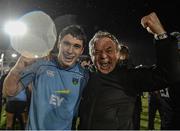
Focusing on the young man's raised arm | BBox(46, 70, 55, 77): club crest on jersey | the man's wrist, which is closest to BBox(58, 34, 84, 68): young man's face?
BBox(46, 70, 55, 77): club crest on jersey

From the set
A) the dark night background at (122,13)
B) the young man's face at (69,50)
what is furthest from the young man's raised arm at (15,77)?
the dark night background at (122,13)

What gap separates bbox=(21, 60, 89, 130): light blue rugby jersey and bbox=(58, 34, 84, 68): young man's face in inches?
3.2

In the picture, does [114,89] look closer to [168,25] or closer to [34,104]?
[34,104]

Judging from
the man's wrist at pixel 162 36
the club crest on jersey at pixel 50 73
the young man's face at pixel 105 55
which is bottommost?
the club crest on jersey at pixel 50 73

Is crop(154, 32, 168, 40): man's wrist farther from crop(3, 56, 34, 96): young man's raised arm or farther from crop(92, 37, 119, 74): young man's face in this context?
crop(3, 56, 34, 96): young man's raised arm

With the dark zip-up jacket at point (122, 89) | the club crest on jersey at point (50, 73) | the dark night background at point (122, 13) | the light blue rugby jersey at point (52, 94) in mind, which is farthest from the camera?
the dark night background at point (122, 13)

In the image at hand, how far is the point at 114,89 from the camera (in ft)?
10.1

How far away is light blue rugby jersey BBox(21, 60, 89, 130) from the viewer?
3213 millimetres

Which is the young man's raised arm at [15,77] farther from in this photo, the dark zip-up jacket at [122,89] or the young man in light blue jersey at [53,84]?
the dark zip-up jacket at [122,89]

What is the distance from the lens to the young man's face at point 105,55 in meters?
3.22

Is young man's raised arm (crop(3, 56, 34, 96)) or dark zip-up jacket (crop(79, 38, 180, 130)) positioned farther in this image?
young man's raised arm (crop(3, 56, 34, 96))

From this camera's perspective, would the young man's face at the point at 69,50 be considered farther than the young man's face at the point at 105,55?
Yes

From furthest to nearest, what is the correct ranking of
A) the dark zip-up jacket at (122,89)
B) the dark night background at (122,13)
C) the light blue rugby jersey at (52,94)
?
the dark night background at (122,13) < the light blue rugby jersey at (52,94) < the dark zip-up jacket at (122,89)

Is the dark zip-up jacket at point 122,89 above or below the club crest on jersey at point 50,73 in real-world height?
below
